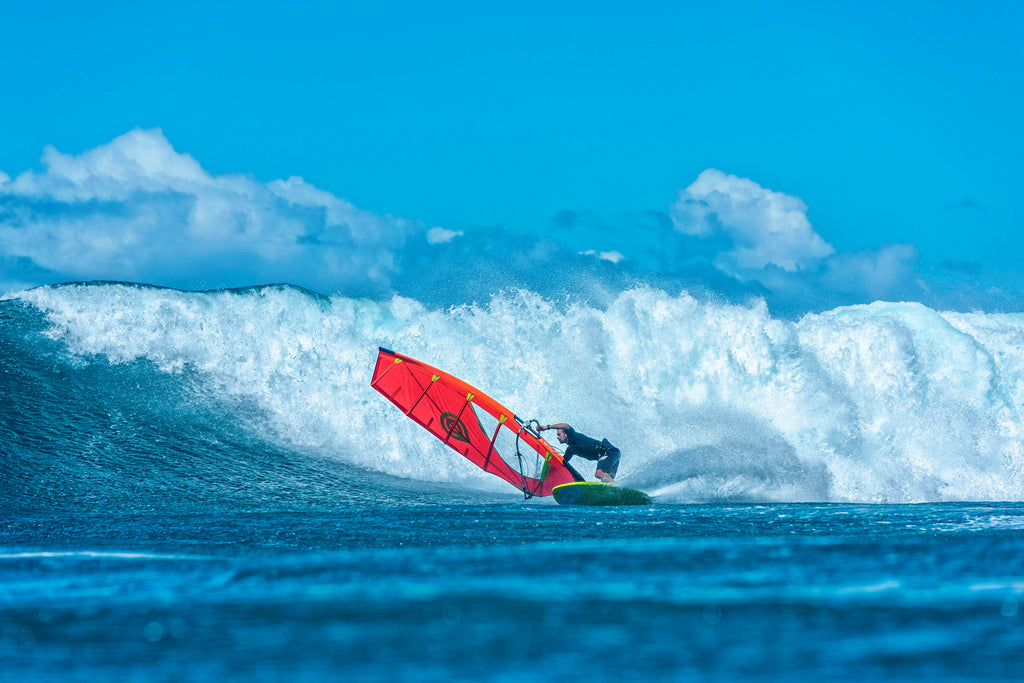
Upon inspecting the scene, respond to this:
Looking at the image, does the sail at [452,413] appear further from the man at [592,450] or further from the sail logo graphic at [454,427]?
the man at [592,450]

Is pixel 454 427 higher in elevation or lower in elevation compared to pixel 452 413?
lower

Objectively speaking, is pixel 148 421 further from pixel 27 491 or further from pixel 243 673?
pixel 243 673

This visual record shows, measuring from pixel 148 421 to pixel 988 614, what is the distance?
37.9 ft

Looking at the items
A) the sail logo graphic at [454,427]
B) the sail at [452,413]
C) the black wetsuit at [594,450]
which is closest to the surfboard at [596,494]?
the black wetsuit at [594,450]

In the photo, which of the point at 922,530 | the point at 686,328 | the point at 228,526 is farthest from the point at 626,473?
the point at 228,526

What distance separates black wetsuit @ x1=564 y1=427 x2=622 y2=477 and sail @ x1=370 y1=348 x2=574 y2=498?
1.08 metres

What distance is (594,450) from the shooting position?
11.0m

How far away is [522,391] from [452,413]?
10.3 feet

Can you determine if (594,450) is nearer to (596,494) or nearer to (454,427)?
(596,494)

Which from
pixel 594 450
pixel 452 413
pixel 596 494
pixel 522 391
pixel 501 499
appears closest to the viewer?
pixel 596 494

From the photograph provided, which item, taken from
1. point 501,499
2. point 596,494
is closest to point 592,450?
point 596,494

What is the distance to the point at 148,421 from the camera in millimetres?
13062

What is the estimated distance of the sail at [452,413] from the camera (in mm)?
12141

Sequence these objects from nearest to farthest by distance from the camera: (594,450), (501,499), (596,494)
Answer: (596,494), (501,499), (594,450)
